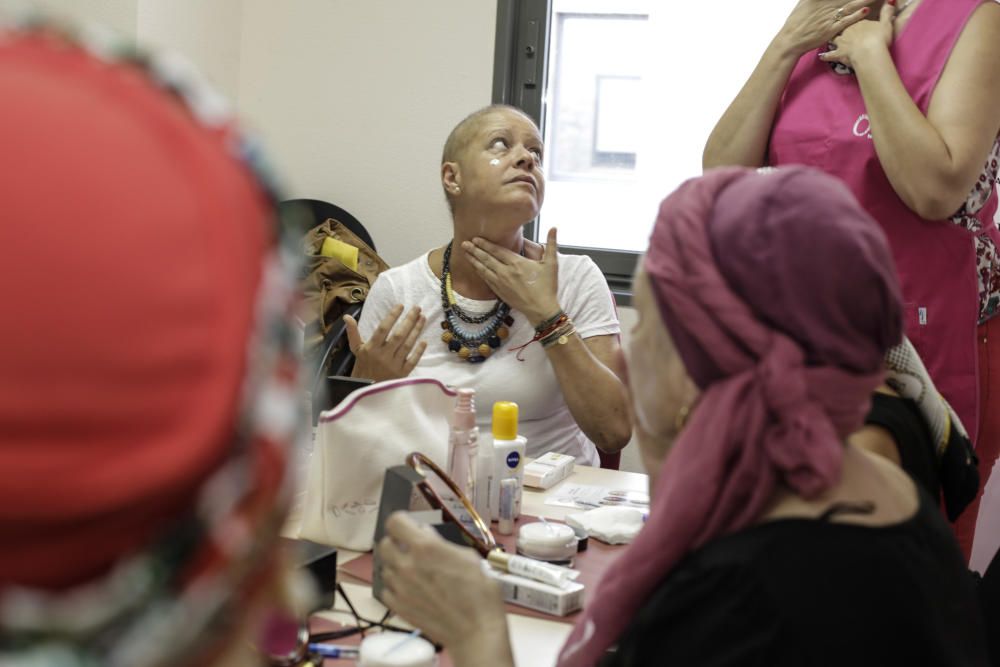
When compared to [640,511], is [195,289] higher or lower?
higher

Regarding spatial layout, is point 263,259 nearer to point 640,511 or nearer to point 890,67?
point 640,511

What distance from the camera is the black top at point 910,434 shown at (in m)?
1.36

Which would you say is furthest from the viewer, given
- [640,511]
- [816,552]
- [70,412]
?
[640,511]

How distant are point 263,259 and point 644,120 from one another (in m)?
3.12

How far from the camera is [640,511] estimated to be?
1678mm

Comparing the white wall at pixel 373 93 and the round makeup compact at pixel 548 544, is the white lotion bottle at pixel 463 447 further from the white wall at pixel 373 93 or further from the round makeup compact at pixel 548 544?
the white wall at pixel 373 93

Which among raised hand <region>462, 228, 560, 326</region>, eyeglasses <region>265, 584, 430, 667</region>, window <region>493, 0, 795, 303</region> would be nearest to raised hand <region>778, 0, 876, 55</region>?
raised hand <region>462, 228, 560, 326</region>

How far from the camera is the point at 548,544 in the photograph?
148 centimetres

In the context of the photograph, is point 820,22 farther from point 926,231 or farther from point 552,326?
point 552,326

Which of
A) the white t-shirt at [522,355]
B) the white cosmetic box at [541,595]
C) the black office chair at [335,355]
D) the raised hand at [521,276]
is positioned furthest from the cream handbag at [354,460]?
the raised hand at [521,276]

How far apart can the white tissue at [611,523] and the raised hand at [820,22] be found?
3.09 feet

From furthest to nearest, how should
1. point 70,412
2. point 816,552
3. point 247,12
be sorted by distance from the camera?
point 247,12, point 816,552, point 70,412

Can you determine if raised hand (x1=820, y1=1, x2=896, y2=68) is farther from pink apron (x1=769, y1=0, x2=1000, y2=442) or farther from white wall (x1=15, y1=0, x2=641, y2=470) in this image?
white wall (x1=15, y1=0, x2=641, y2=470)

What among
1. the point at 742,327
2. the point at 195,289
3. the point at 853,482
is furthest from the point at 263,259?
the point at 853,482
